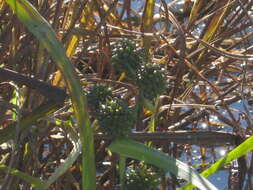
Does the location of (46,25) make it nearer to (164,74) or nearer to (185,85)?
(164,74)

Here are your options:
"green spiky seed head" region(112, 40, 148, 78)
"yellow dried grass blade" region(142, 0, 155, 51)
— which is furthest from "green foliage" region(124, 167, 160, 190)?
"yellow dried grass blade" region(142, 0, 155, 51)

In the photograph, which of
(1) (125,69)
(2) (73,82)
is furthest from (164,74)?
(2) (73,82)

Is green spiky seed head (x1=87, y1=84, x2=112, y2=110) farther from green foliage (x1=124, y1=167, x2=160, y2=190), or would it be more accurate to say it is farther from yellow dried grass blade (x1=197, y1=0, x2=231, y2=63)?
yellow dried grass blade (x1=197, y1=0, x2=231, y2=63)

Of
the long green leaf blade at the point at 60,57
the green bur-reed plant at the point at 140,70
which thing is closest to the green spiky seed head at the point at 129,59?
the green bur-reed plant at the point at 140,70

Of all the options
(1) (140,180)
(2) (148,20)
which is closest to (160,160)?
(1) (140,180)

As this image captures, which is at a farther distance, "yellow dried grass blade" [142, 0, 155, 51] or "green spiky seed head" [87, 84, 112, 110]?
"yellow dried grass blade" [142, 0, 155, 51]

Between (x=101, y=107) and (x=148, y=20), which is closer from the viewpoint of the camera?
(x=101, y=107)

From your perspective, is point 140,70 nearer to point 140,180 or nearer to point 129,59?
point 129,59
